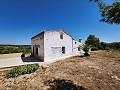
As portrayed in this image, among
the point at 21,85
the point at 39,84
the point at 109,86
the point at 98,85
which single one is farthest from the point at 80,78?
the point at 21,85

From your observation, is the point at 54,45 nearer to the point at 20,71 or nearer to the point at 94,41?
the point at 20,71

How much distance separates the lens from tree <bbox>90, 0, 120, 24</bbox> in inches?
252

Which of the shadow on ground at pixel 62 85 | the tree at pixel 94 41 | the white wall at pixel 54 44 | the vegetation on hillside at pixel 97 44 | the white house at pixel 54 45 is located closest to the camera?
A: the shadow on ground at pixel 62 85

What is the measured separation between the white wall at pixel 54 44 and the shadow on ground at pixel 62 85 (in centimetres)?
980

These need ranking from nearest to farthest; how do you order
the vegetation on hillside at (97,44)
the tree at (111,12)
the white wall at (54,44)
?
the tree at (111,12)
the white wall at (54,44)
the vegetation on hillside at (97,44)

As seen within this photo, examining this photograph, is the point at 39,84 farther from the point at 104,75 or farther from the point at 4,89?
the point at 104,75

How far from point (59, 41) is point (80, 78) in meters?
13.0

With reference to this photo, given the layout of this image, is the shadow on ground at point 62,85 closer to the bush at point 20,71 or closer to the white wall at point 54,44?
the bush at point 20,71

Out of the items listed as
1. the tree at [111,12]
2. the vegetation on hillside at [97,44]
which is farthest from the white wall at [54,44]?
the vegetation on hillside at [97,44]

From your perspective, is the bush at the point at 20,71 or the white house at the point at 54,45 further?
the white house at the point at 54,45

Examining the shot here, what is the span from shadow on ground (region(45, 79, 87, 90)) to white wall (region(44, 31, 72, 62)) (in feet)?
32.1

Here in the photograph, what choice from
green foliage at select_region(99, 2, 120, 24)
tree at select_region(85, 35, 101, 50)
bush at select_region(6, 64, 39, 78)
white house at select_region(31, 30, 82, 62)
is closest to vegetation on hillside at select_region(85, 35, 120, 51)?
tree at select_region(85, 35, 101, 50)

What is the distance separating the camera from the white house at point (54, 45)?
19641 millimetres

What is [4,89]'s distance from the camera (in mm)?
8773
